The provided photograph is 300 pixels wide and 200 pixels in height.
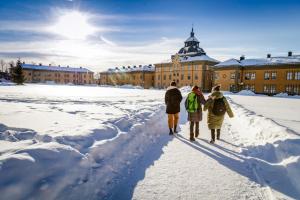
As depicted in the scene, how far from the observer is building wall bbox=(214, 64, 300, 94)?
5012cm

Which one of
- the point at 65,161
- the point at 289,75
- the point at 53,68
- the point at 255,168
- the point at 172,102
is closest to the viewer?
the point at 65,161

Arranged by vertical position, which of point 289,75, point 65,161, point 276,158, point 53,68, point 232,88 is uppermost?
point 53,68

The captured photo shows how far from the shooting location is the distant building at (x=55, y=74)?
120 meters

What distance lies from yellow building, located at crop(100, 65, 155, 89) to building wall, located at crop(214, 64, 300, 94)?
3147 cm

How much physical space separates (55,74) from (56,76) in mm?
1195

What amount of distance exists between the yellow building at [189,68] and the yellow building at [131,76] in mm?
8280

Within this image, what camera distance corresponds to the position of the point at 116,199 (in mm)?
3545

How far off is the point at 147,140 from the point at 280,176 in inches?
147

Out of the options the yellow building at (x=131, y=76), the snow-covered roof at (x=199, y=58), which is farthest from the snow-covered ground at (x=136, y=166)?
the yellow building at (x=131, y=76)

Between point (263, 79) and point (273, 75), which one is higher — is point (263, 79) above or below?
below

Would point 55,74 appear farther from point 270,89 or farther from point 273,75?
point 273,75

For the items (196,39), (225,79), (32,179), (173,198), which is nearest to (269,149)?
(173,198)

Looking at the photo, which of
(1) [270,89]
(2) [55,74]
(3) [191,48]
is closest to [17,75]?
(3) [191,48]

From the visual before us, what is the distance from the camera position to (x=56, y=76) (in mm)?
125812
